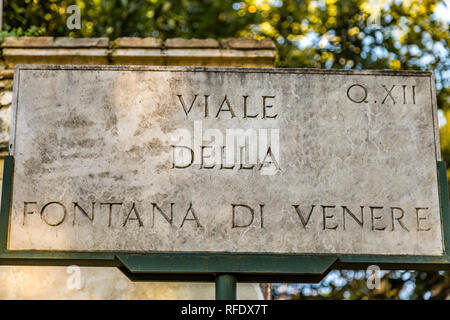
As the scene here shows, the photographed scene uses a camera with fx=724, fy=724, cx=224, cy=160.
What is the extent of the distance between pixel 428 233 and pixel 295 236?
2.56ft

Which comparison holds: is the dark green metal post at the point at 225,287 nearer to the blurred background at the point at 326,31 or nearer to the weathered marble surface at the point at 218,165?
the weathered marble surface at the point at 218,165

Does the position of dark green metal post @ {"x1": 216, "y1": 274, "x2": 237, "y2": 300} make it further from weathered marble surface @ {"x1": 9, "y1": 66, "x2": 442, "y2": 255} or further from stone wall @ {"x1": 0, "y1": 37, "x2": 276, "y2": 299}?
stone wall @ {"x1": 0, "y1": 37, "x2": 276, "y2": 299}

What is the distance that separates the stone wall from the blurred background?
3.82 meters

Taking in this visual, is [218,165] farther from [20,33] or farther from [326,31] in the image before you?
[326,31]

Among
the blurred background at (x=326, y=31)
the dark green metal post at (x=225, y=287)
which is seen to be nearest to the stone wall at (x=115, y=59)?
the dark green metal post at (x=225, y=287)

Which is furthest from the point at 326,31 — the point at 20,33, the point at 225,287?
the point at 225,287

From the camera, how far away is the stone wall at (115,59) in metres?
5.38

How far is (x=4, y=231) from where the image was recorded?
4.09 m

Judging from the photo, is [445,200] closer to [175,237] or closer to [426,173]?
[426,173]

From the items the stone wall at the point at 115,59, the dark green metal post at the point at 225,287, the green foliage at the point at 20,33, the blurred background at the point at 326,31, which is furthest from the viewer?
the blurred background at the point at 326,31

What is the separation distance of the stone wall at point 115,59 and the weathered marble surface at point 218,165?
1.23 meters

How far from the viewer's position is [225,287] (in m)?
4.05
